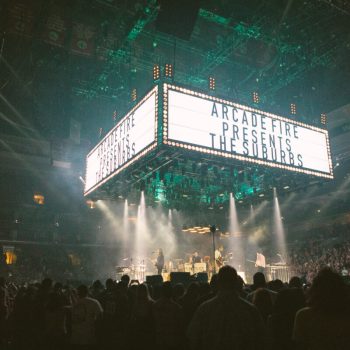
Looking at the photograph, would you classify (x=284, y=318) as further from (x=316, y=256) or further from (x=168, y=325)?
(x=316, y=256)

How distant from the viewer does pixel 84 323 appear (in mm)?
6484

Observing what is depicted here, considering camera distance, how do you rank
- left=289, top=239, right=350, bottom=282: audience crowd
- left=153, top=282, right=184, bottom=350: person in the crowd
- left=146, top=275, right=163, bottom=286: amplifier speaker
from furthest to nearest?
left=289, top=239, right=350, bottom=282: audience crowd
left=146, top=275, right=163, bottom=286: amplifier speaker
left=153, top=282, right=184, bottom=350: person in the crowd

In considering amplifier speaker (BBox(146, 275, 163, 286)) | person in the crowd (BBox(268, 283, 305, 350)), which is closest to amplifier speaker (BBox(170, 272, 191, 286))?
amplifier speaker (BBox(146, 275, 163, 286))

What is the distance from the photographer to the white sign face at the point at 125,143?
969 centimetres

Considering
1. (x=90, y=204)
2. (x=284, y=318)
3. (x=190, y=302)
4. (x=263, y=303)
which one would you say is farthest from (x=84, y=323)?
(x=90, y=204)

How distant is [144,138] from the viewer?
32.9ft

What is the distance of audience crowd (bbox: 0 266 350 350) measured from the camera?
10.3 ft

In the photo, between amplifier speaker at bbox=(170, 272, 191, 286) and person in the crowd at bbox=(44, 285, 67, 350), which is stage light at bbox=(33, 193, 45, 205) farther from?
person in the crowd at bbox=(44, 285, 67, 350)

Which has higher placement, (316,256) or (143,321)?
(316,256)

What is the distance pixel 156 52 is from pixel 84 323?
13.7 meters

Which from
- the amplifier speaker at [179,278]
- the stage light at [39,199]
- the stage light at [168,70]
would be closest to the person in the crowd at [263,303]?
the stage light at [168,70]

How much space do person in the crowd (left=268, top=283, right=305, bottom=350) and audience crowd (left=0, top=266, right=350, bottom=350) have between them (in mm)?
14

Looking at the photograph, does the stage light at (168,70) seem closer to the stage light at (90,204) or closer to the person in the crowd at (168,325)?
the person in the crowd at (168,325)

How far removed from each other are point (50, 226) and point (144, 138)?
25035 millimetres
